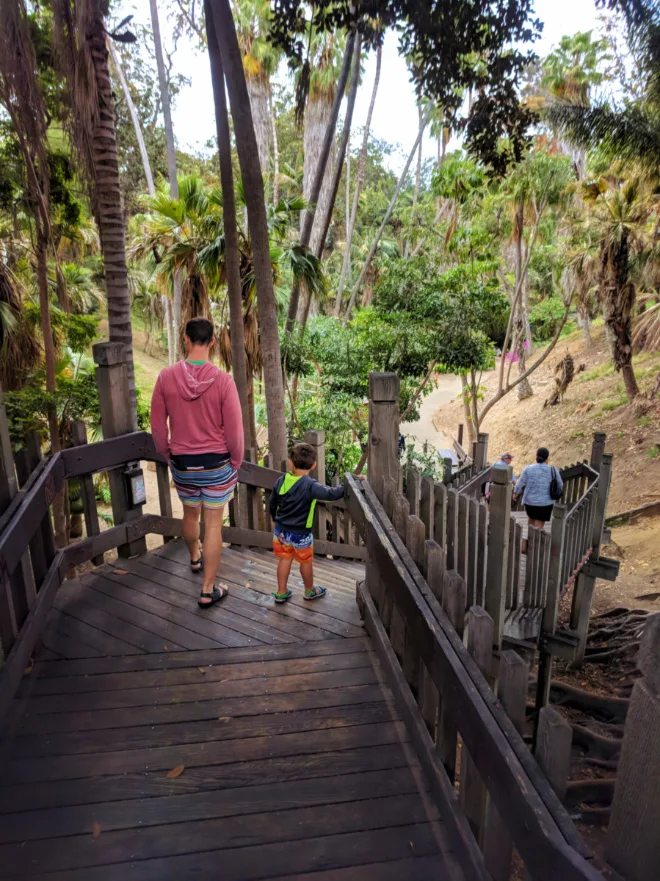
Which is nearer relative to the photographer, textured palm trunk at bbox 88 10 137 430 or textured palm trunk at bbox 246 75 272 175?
textured palm trunk at bbox 88 10 137 430

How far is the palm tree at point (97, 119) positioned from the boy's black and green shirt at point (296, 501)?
3.32 meters

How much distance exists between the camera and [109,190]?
698 centimetres

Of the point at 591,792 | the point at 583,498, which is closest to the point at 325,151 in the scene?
the point at 583,498

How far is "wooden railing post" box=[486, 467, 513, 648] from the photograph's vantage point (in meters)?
4.25

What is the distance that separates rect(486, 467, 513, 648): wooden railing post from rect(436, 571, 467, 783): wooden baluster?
2.18m

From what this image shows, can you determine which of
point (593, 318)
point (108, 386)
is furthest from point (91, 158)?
point (593, 318)

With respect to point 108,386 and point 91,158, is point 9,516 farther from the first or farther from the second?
point 91,158

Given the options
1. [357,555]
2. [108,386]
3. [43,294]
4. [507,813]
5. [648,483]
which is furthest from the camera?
[648,483]

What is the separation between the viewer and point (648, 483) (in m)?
14.4

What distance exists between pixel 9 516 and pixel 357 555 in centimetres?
312

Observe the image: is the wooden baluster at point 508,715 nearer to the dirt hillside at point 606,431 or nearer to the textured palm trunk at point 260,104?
the dirt hillside at point 606,431

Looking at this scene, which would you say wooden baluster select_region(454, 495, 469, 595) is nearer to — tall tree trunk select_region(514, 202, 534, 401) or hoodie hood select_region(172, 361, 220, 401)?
hoodie hood select_region(172, 361, 220, 401)

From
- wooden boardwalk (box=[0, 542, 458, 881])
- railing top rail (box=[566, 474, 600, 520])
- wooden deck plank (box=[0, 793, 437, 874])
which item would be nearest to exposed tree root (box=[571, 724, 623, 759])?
railing top rail (box=[566, 474, 600, 520])

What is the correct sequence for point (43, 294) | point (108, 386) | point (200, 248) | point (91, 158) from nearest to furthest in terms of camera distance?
point (108, 386)
point (91, 158)
point (43, 294)
point (200, 248)
